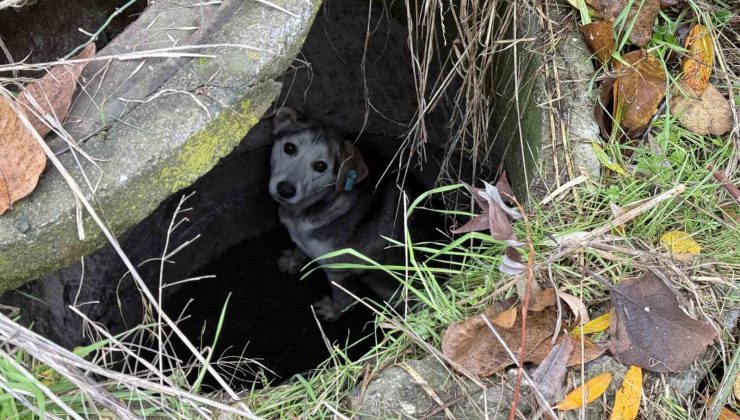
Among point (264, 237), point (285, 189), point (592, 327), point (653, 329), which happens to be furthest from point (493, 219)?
point (264, 237)

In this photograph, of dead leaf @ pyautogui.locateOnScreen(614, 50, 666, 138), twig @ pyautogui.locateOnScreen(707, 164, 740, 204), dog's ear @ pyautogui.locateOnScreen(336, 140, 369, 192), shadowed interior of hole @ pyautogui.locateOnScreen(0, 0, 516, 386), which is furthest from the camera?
dog's ear @ pyautogui.locateOnScreen(336, 140, 369, 192)

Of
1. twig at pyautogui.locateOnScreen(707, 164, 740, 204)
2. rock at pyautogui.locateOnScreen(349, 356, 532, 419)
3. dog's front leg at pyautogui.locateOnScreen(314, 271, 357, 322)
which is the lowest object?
dog's front leg at pyautogui.locateOnScreen(314, 271, 357, 322)

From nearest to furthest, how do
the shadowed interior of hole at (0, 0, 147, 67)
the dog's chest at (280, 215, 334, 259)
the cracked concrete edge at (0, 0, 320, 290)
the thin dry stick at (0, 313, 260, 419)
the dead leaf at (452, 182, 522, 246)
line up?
the thin dry stick at (0, 313, 260, 419) < the cracked concrete edge at (0, 0, 320, 290) < the dead leaf at (452, 182, 522, 246) < the shadowed interior of hole at (0, 0, 147, 67) < the dog's chest at (280, 215, 334, 259)

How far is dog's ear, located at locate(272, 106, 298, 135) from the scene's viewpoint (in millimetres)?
3639

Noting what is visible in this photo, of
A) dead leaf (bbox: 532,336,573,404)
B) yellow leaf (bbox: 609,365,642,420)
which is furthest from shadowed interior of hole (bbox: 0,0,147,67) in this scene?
yellow leaf (bbox: 609,365,642,420)

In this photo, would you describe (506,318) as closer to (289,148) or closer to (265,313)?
(289,148)

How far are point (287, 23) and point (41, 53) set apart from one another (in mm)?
1563

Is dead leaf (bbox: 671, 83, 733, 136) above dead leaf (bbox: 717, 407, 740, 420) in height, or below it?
above

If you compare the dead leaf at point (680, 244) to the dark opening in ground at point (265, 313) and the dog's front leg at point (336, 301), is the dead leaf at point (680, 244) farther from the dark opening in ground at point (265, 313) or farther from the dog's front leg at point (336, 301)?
the dog's front leg at point (336, 301)

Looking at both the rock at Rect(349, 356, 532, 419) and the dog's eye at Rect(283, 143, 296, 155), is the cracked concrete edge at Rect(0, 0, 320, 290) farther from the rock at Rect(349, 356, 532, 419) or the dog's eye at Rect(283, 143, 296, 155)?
the dog's eye at Rect(283, 143, 296, 155)

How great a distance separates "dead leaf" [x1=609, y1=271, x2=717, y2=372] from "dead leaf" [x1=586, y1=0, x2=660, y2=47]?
0.76 meters

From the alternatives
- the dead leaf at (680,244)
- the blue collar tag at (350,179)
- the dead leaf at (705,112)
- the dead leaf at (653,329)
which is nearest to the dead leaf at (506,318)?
the dead leaf at (653,329)

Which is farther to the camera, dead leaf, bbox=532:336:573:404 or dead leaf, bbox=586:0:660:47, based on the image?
dead leaf, bbox=586:0:660:47

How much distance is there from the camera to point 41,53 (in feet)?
9.30
